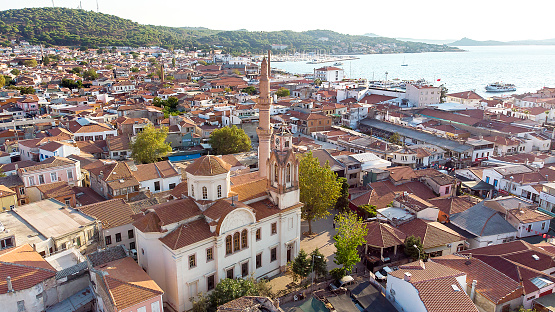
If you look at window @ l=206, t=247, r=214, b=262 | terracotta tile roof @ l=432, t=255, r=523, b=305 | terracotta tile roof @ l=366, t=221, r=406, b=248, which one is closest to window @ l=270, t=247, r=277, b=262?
window @ l=206, t=247, r=214, b=262

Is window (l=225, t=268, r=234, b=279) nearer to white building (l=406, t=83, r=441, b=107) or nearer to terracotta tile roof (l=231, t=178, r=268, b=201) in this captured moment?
terracotta tile roof (l=231, t=178, r=268, b=201)

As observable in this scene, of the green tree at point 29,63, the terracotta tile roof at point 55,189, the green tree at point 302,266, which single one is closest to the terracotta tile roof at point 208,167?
the green tree at point 302,266

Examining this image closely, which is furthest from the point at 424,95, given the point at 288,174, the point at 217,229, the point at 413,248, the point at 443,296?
the point at 217,229

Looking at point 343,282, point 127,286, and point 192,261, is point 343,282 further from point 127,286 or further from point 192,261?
point 127,286

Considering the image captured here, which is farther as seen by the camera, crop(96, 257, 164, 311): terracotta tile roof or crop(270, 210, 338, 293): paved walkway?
crop(270, 210, 338, 293): paved walkway

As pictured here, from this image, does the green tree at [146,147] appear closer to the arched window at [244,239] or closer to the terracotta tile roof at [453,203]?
the arched window at [244,239]

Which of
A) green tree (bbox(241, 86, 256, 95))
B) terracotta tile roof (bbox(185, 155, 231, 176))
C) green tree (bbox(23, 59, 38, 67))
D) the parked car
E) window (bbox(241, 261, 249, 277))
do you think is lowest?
the parked car
